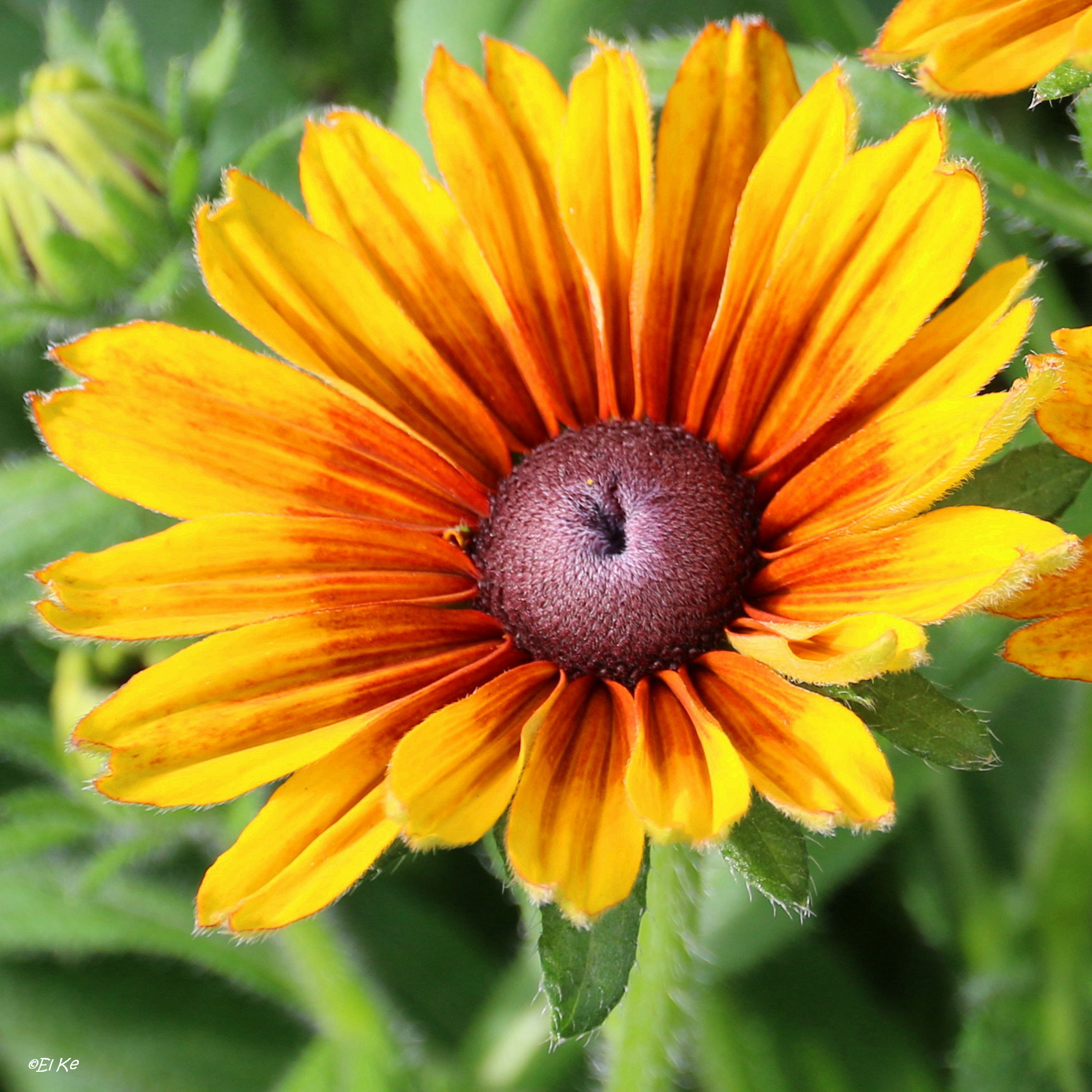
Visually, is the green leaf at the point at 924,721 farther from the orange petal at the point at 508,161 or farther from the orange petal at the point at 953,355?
the orange petal at the point at 508,161

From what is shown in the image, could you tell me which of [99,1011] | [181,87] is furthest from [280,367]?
[99,1011]

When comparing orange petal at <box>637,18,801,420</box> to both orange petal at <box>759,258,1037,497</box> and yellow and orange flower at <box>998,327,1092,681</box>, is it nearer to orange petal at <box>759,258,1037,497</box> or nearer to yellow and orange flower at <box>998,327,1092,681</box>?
orange petal at <box>759,258,1037,497</box>

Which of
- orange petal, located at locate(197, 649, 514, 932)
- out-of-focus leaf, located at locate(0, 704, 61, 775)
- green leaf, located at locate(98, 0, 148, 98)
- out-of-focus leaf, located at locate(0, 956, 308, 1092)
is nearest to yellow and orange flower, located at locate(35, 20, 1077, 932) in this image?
orange petal, located at locate(197, 649, 514, 932)

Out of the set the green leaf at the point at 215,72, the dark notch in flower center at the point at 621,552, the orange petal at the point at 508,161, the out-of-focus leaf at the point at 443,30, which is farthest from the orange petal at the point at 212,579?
the out-of-focus leaf at the point at 443,30

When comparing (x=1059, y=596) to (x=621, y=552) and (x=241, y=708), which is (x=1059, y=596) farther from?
(x=241, y=708)

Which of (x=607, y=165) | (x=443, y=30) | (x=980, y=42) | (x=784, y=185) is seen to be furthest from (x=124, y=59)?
(x=980, y=42)

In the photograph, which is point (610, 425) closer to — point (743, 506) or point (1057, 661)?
point (743, 506)
